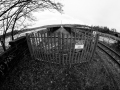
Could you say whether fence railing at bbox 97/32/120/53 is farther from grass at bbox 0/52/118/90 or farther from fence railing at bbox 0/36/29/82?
fence railing at bbox 0/36/29/82

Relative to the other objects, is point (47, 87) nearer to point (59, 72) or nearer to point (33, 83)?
point (33, 83)

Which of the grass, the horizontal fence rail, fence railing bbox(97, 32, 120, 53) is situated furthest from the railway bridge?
fence railing bbox(97, 32, 120, 53)

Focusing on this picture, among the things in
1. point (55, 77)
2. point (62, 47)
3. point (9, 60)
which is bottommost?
point (55, 77)

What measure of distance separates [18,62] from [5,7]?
10.1 feet

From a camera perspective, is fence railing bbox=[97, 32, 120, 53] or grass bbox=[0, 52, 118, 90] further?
fence railing bbox=[97, 32, 120, 53]

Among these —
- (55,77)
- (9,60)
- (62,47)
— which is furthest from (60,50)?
(9,60)

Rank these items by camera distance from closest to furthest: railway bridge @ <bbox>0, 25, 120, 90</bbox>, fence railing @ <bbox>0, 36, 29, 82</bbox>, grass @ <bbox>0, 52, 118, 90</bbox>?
1. fence railing @ <bbox>0, 36, 29, 82</bbox>
2. grass @ <bbox>0, 52, 118, 90</bbox>
3. railway bridge @ <bbox>0, 25, 120, 90</bbox>

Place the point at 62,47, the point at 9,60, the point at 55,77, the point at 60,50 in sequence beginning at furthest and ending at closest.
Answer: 1. the point at 60,50
2. the point at 62,47
3. the point at 55,77
4. the point at 9,60

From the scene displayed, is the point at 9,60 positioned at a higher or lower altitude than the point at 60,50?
lower

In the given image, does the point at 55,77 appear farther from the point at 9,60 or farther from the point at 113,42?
the point at 113,42

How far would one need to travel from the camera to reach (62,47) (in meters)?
4.21

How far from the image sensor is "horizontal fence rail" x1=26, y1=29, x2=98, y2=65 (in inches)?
162

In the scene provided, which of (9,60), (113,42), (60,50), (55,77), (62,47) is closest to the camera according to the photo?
(9,60)

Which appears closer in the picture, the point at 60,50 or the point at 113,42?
the point at 60,50
